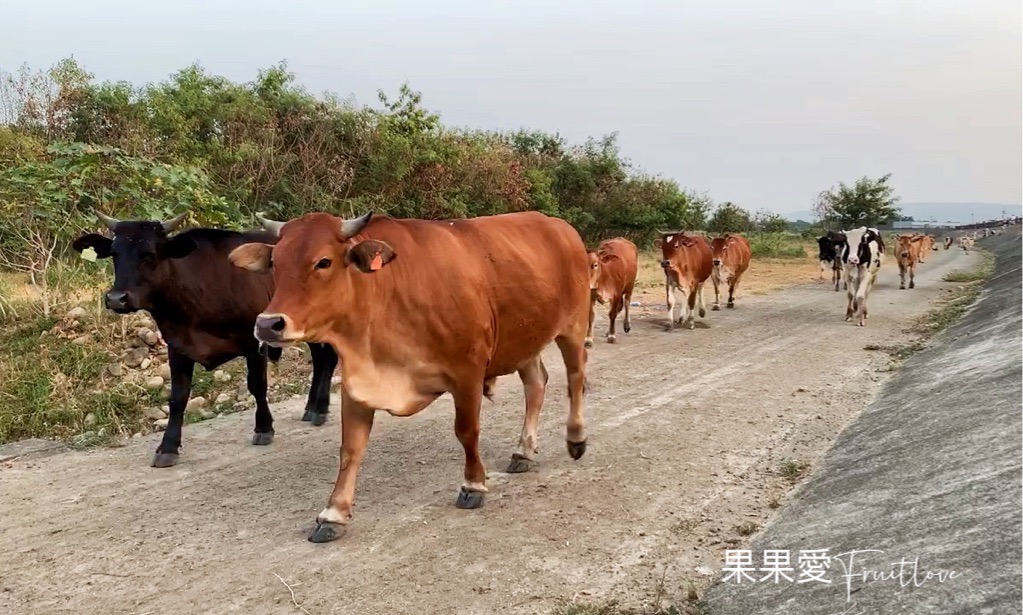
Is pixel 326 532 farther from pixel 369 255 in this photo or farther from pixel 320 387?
pixel 320 387

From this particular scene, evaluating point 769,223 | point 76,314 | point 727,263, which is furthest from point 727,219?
point 76,314

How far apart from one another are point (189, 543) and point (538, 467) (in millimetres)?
2458

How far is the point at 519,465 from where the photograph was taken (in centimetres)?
545

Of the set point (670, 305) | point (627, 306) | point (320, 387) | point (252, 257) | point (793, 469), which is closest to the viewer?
point (252, 257)

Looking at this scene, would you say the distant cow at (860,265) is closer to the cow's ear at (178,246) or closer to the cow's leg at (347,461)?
the cow's leg at (347,461)

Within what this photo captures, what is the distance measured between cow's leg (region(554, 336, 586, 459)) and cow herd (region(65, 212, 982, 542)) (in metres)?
0.01

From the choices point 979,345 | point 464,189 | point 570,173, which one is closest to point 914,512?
point 979,345

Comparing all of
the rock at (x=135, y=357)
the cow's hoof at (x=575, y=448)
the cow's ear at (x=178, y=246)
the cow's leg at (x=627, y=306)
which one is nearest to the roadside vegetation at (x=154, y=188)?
the rock at (x=135, y=357)

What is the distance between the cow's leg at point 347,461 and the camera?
4.29 meters

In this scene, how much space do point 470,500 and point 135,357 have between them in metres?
5.33

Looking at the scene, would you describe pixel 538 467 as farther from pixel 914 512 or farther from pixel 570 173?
pixel 570 173

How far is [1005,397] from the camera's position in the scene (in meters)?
5.03

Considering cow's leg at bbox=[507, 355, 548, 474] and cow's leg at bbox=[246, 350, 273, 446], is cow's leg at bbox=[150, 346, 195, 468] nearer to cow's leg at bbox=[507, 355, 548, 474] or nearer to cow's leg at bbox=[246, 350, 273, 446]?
cow's leg at bbox=[246, 350, 273, 446]

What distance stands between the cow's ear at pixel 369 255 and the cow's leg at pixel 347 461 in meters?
0.80
